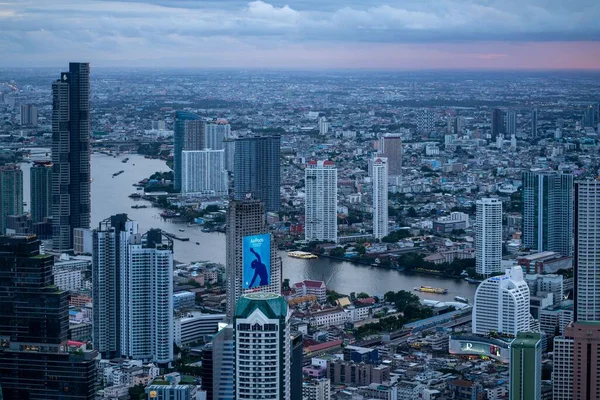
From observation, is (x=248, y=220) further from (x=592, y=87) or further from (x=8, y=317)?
(x=592, y=87)

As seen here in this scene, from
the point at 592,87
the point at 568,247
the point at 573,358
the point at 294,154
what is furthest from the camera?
the point at 294,154

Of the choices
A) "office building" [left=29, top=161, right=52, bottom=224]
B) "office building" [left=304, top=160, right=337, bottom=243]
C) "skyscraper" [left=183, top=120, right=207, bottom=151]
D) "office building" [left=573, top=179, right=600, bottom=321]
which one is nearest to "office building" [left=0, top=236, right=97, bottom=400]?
"office building" [left=573, top=179, right=600, bottom=321]

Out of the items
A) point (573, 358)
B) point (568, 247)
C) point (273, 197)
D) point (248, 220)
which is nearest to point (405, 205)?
point (273, 197)

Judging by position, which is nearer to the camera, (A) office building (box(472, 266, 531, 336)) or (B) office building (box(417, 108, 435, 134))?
(A) office building (box(472, 266, 531, 336))

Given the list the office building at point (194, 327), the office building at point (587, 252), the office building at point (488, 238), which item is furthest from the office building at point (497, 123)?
the office building at point (194, 327)

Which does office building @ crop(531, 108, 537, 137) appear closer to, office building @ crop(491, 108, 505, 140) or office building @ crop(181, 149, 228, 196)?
office building @ crop(491, 108, 505, 140)

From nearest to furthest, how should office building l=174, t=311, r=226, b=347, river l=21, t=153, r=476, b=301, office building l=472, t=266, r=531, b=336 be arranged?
office building l=174, t=311, r=226, b=347 < office building l=472, t=266, r=531, b=336 < river l=21, t=153, r=476, b=301
